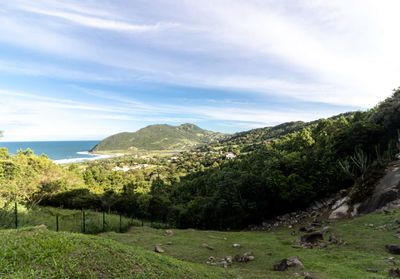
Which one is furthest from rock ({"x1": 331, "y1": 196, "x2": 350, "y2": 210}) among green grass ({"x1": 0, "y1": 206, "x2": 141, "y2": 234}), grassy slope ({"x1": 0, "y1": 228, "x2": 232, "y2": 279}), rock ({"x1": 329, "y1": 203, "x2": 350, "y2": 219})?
grassy slope ({"x1": 0, "y1": 228, "x2": 232, "y2": 279})

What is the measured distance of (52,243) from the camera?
6.01m

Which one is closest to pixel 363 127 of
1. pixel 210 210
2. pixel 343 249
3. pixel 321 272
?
pixel 210 210

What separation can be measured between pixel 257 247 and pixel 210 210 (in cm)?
1524

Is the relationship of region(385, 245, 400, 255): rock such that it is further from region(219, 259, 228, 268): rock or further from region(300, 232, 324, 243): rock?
region(219, 259, 228, 268): rock

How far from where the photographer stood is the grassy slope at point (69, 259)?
5148mm

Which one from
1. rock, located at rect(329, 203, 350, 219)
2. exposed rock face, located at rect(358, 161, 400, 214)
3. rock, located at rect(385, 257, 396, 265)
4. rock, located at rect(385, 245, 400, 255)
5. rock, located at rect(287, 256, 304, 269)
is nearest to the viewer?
rock, located at rect(385, 257, 396, 265)

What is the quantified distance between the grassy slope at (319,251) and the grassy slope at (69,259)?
4165mm

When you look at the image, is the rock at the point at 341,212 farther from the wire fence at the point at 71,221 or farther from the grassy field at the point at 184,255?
the wire fence at the point at 71,221

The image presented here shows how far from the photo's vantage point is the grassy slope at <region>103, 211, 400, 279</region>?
32.4ft

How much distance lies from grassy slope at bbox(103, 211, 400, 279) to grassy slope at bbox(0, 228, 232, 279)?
416cm

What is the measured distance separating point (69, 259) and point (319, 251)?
442 inches

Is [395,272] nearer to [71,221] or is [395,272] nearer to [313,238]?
[313,238]

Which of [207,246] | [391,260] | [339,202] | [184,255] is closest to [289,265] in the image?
[391,260]

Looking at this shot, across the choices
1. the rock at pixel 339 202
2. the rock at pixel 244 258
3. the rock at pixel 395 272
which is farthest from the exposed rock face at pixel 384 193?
the rock at pixel 395 272
